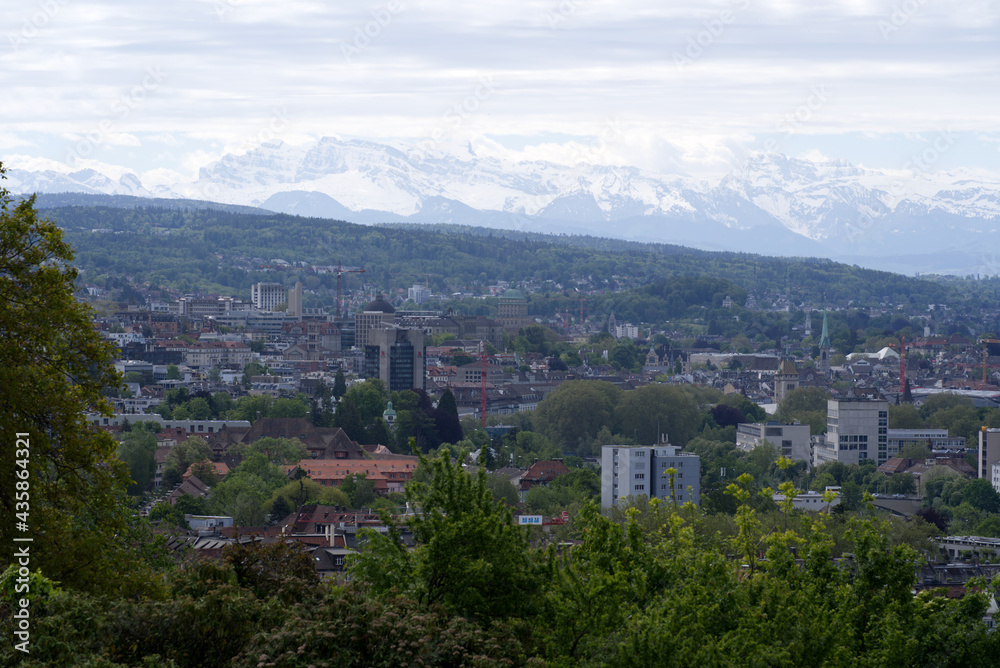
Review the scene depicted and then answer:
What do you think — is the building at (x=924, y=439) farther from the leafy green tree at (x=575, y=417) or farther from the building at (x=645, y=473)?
the building at (x=645, y=473)

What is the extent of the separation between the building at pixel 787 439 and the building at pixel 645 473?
20319 millimetres

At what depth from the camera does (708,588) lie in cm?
1342

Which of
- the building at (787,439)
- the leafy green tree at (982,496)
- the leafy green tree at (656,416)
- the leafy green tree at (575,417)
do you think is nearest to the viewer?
the leafy green tree at (982,496)

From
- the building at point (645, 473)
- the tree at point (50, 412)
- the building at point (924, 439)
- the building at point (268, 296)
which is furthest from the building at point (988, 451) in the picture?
the building at point (268, 296)

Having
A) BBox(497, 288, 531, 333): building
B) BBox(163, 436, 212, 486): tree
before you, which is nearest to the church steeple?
BBox(497, 288, 531, 333): building

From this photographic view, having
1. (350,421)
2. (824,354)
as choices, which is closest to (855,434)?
(350,421)

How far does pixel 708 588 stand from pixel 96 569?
532cm

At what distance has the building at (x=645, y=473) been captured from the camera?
165 feet

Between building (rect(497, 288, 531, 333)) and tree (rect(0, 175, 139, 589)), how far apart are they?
148 m

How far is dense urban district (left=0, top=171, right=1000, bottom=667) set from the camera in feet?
39.2

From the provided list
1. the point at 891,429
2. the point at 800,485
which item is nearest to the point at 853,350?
the point at 891,429

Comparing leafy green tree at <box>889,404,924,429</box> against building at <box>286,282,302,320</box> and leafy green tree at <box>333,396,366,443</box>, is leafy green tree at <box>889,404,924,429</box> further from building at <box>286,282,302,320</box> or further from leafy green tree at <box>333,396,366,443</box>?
building at <box>286,282,302,320</box>

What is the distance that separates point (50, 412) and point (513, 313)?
516ft

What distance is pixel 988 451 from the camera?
206ft
